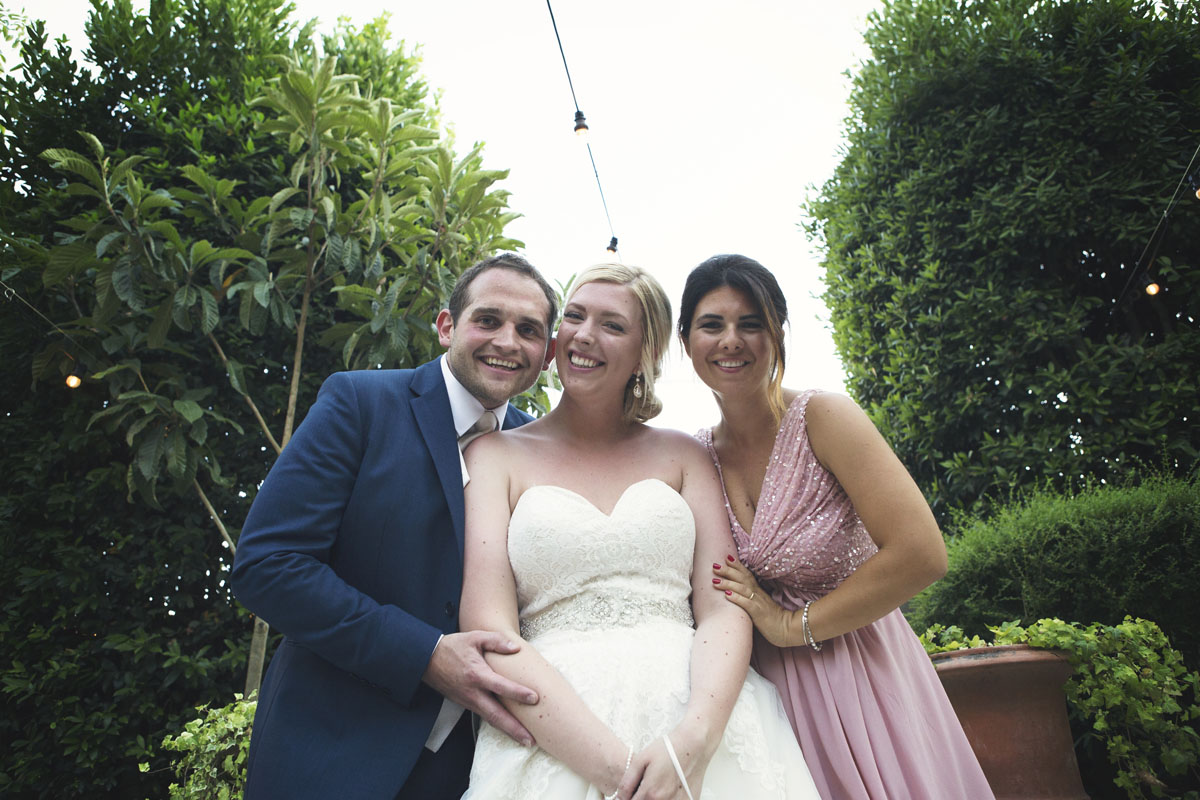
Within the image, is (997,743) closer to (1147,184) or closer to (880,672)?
(880,672)

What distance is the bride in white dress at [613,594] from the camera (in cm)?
164

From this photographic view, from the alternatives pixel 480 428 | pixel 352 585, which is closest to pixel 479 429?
pixel 480 428

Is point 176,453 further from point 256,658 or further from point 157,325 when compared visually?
point 256,658

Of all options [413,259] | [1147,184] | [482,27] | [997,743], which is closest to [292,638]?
[413,259]

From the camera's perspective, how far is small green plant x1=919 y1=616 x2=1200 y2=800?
2533 mm

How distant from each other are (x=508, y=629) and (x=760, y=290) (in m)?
1.24

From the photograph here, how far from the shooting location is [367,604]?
1.79 meters

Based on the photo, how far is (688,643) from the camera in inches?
76.5

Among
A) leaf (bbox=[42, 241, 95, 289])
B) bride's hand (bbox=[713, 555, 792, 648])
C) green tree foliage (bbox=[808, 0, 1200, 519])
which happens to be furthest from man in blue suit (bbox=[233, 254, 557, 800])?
green tree foliage (bbox=[808, 0, 1200, 519])

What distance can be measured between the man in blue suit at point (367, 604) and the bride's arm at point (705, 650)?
346 mm

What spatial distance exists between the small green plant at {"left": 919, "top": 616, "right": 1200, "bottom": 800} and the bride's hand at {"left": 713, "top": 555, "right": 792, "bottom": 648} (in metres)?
1.10

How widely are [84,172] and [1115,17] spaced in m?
5.53

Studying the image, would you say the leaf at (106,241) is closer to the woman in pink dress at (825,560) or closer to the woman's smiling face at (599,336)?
the woman's smiling face at (599,336)

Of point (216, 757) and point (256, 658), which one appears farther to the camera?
point (256, 658)
